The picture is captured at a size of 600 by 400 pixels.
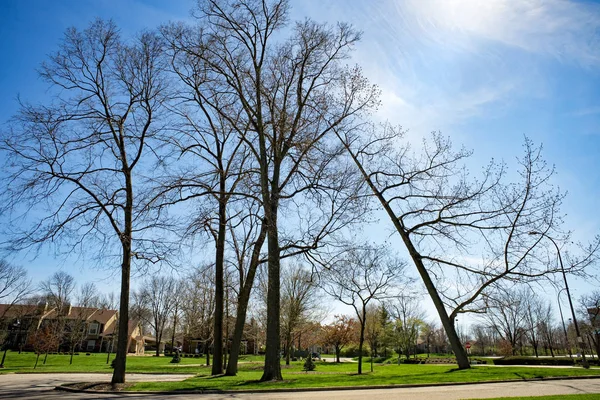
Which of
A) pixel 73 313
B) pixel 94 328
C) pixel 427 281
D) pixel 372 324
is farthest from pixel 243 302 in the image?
pixel 73 313

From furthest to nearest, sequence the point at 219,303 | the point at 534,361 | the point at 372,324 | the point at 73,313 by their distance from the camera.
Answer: the point at 73,313 < the point at 372,324 < the point at 534,361 < the point at 219,303

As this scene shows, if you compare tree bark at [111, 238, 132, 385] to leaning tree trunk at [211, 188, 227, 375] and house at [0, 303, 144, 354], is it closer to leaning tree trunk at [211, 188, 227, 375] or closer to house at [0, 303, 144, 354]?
leaning tree trunk at [211, 188, 227, 375]

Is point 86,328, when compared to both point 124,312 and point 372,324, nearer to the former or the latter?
point 372,324

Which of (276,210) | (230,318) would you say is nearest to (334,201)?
(276,210)

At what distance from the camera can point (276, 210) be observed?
15547 millimetres

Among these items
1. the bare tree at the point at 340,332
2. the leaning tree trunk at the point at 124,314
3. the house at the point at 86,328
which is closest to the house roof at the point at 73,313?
the house at the point at 86,328

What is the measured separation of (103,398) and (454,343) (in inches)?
641

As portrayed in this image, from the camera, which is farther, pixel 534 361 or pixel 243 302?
pixel 534 361

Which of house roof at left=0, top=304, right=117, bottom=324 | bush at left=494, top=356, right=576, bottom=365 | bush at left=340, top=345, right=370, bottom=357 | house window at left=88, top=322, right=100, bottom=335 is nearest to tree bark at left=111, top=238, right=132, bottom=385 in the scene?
bush at left=494, top=356, right=576, bottom=365

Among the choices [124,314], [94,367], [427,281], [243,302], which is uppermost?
[427,281]

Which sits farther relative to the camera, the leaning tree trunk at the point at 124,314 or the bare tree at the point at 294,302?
the bare tree at the point at 294,302

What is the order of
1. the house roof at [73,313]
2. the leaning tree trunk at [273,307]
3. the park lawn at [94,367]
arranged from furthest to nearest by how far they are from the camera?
1. the house roof at [73,313]
2. the park lawn at [94,367]
3. the leaning tree trunk at [273,307]

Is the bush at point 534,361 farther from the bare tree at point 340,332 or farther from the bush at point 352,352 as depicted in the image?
the bush at point 352,352

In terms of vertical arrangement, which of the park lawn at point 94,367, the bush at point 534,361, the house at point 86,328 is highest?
the house at point 86,328
